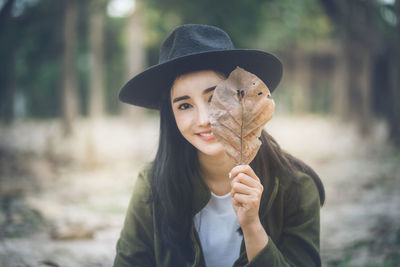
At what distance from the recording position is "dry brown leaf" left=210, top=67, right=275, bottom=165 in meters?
1.25

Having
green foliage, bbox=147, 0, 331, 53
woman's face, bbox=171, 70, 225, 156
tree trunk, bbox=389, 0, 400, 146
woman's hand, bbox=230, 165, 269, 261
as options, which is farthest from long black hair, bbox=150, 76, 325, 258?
green foliage, bbox=147, 0, 331, 53

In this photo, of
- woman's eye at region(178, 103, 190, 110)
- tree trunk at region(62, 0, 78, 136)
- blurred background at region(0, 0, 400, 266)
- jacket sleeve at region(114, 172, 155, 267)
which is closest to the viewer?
woman's eye at region(178, 103, 190, 110)

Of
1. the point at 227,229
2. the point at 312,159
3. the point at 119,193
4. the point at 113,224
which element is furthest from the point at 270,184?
the point at 312,159

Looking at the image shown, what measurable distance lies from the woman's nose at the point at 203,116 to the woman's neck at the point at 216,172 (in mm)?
331

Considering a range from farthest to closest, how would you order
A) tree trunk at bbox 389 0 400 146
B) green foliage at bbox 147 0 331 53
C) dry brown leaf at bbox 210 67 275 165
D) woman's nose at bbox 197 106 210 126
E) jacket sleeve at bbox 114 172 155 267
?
1. green foliage at bbox 147 0 331 53
2. tree trunk at bbox 389 0 400 146
3. jacket sleeve at bbox 114 172 155 267
4. woman's nose at bbox 197 106 210 126
5. dry brown leaf at bbox 210 67 275 165

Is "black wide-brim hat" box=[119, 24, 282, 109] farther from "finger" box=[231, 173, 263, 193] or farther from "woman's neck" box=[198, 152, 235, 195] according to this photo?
"finger" box=[231, 173, 263, 193]

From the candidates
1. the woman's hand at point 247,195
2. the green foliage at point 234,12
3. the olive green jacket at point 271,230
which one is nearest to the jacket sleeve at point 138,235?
the olive green jacket at point 271,230

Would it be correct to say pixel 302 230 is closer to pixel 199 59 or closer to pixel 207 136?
pixel 207 136

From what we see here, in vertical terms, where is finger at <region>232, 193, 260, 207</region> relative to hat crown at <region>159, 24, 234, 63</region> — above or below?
below

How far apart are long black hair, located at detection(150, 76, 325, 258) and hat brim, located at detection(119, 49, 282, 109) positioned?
98 millimetres

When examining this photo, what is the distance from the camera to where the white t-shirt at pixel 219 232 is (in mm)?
1834

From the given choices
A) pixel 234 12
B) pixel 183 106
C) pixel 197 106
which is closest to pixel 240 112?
pixel 197 106

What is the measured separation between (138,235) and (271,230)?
69 cm

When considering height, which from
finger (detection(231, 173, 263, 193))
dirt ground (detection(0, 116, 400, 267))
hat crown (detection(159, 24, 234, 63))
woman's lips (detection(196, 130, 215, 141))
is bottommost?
dirt ground (detection(0, 116, 400, 267))
